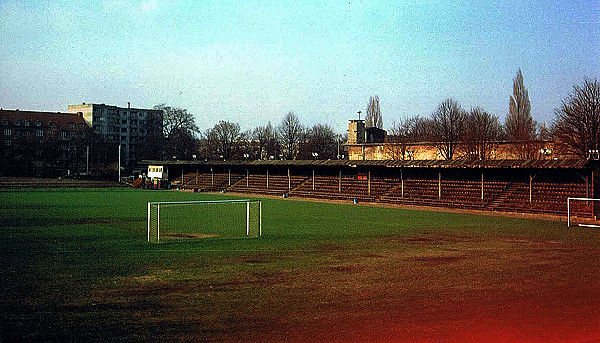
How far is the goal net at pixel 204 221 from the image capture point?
73.7ft

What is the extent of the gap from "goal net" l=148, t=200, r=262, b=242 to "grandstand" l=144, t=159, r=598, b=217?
702 inches

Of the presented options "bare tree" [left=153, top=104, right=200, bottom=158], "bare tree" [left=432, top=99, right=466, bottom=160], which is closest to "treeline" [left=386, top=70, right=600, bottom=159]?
"bare tree" [left=432, top=99, right=466, bottom=160]

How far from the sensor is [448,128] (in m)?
64.2

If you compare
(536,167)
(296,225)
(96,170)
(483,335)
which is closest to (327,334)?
(483,335)

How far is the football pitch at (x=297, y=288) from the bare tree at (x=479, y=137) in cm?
3720

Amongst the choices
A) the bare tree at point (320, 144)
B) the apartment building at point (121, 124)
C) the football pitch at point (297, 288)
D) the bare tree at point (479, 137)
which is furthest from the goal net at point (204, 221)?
the apartment building at point (121, 124)

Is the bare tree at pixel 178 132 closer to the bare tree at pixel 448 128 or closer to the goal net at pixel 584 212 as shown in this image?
the bare tree at pixel 448 128

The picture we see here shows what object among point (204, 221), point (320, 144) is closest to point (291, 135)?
point (320, 144)

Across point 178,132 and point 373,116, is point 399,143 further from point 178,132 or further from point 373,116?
point 178,132

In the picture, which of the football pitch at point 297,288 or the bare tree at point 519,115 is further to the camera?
the bare tree at point 519,115

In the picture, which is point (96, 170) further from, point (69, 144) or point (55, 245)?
point (55, 245)

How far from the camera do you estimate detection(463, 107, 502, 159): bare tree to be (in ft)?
197

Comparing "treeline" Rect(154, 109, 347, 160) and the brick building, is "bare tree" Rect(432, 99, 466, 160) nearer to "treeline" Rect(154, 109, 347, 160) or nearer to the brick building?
"treeline" Rect(154, 109, 347, 160)

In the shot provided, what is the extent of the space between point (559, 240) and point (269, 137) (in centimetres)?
9419
